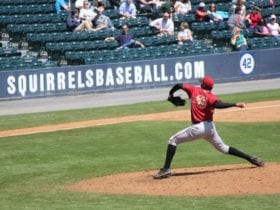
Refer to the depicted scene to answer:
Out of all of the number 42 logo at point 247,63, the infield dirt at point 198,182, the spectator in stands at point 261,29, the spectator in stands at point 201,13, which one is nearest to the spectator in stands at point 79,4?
the spectator in stands at point 201,13

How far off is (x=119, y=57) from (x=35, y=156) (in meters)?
12.5

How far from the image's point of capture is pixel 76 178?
14.8 m

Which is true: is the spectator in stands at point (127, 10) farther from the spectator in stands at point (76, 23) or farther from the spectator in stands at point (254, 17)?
the spectator in stands at point (254, 17)

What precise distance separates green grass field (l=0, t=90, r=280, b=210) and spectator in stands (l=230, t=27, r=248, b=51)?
8.55 m

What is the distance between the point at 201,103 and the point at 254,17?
65.0 feet

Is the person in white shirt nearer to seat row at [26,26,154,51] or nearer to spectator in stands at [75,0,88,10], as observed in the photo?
spectator in stands at [75,0,88,10]

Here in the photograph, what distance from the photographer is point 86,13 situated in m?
30.3

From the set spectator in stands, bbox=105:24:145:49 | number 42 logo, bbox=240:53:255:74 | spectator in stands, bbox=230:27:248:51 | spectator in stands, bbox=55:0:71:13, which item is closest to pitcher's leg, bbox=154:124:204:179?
spectator in stands, bbox=105:24:145:49

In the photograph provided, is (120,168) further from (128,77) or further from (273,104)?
(128,77)

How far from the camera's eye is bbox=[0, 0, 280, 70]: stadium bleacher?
→ 29094 mm

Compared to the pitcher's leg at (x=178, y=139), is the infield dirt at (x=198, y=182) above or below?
below

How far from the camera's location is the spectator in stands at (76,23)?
1192 inches

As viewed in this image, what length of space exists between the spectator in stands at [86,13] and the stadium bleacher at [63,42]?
0.62 metres

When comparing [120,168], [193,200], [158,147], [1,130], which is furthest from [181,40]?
[193,200]
